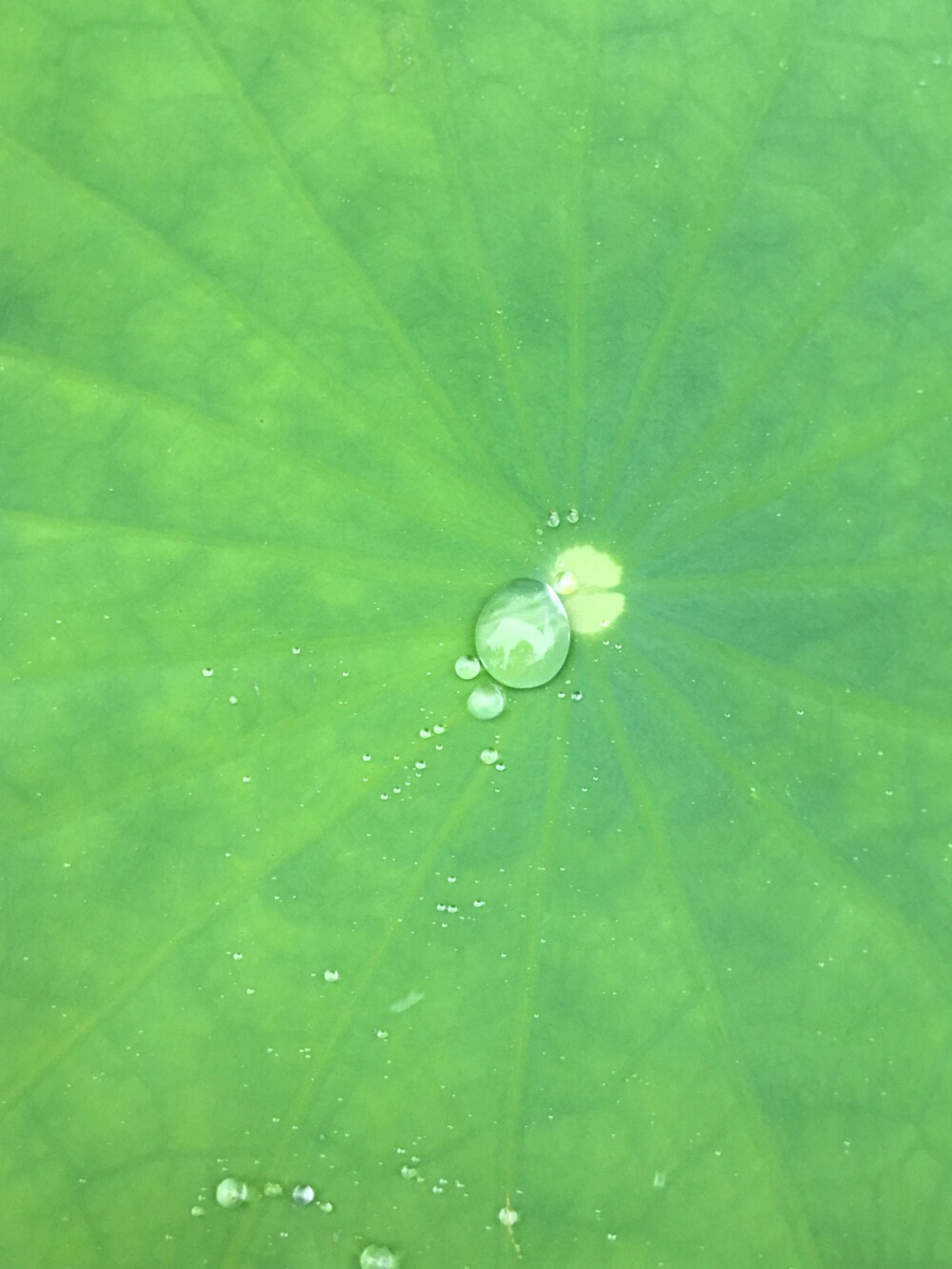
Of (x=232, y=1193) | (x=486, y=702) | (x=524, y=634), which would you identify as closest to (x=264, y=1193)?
(x=232, y=1193)

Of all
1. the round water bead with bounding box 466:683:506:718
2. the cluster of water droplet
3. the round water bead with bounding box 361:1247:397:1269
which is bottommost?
the round water bead with bounding box 361:1247:397:1269

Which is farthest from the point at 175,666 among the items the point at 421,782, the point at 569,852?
the point at 569,852

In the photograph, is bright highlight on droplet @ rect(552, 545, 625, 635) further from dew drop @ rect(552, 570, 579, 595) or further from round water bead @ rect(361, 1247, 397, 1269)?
round water bead @ rect(361, 1247, 397, 1269)

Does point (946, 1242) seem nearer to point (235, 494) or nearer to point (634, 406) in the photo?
point (634, 406)

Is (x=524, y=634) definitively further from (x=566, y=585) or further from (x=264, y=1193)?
(x=264, y=1193)

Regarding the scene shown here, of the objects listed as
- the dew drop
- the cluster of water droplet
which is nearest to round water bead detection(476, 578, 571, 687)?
the dew drop
